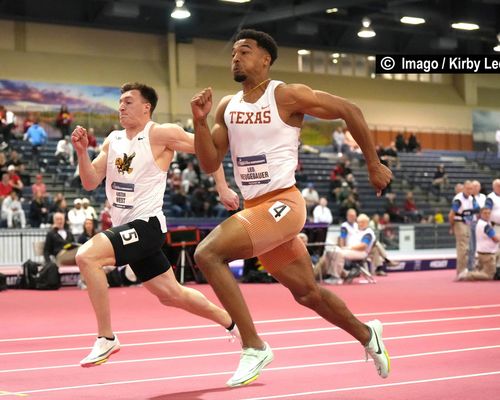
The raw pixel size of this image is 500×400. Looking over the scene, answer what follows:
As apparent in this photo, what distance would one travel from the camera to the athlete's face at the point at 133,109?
26.7 ft

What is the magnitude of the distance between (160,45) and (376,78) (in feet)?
40.6

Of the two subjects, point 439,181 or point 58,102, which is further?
point 439,181

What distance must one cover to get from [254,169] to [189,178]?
78.8 ft

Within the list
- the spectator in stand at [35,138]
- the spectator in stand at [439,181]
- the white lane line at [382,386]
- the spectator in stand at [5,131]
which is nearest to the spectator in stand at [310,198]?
the spectator in stand at [35,138]

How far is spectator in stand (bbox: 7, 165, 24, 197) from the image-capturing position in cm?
2597

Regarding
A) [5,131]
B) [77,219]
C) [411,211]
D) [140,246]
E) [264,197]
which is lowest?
[411,211]

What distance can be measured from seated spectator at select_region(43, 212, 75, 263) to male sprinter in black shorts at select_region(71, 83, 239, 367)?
39.3 ft

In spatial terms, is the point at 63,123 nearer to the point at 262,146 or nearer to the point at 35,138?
the point at 35,138

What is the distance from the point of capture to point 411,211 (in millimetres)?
35656

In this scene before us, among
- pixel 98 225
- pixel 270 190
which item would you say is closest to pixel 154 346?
pixel 270 190

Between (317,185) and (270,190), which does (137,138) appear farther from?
(317,185)

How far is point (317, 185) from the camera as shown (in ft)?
119

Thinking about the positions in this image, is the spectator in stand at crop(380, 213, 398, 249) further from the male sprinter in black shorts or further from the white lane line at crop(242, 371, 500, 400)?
the white lane line at crop(242, 371, 500, 400)

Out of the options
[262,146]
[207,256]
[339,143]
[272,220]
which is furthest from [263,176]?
[339,143]
